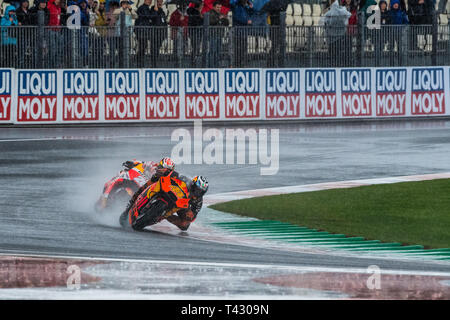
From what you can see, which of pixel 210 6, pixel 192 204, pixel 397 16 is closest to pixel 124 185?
pixel 192 204

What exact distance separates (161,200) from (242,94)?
14.7m

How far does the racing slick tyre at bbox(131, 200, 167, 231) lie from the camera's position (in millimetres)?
13125

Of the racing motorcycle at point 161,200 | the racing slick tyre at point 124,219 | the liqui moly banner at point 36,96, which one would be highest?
the liqui moly banner at point 36,96

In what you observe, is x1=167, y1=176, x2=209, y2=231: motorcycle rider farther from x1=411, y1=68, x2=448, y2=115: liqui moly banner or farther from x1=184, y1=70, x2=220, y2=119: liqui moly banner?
x1=411, y1=68, x2=448, y2=115: liqui moly banner

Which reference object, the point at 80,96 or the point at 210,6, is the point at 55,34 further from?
the point at 210,6

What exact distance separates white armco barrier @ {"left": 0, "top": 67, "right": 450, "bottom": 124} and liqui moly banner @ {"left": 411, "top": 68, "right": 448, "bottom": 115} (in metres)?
0.03

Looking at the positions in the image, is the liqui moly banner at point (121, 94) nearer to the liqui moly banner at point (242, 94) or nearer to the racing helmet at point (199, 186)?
the liqui moly banner at point (242, 94)

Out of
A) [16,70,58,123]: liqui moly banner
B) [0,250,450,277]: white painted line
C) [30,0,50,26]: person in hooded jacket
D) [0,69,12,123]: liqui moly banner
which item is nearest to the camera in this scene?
[0,250,450,277]: white painted line

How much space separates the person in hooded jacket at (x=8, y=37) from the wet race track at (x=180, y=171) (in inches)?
68.1

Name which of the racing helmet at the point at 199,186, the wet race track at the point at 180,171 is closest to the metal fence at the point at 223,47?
the wet race track at the point at 180,171

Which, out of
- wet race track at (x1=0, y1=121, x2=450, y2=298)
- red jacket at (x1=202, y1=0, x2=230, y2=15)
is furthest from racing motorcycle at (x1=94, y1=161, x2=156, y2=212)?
red jacket at (x1=202, y1=0, x2=230, y2=15)

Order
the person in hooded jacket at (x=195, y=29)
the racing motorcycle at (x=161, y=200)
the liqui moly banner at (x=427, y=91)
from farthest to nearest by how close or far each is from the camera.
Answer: the liqui moly banner at (x=427, y=91) → the person in hooded jacket at (x=195, y=29) → the racing motorcycle at (x=161, y=200)

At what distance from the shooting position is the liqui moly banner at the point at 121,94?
1040 inches
